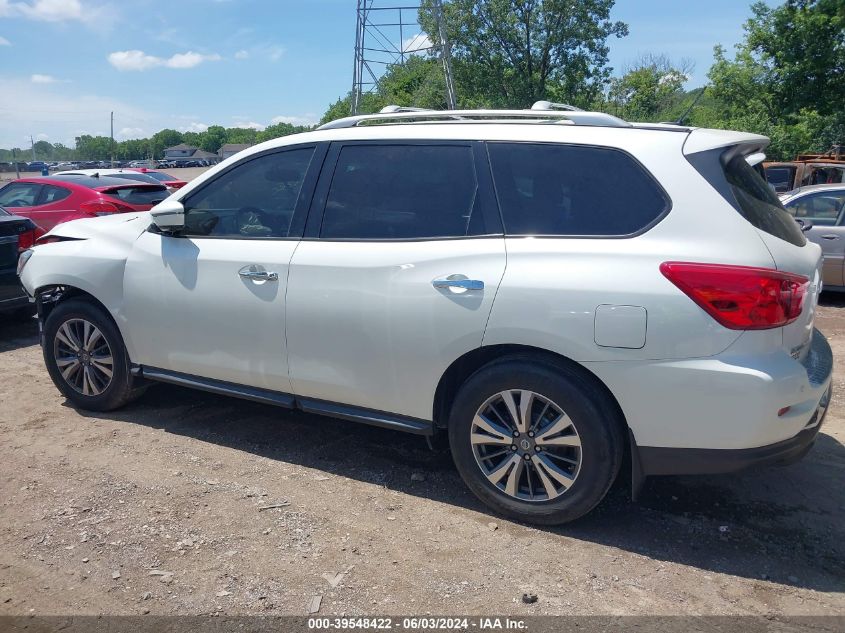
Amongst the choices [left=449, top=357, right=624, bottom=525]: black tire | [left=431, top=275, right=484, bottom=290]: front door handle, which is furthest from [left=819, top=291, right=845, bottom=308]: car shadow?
[left=431, top=275, right=484, bottom=290]: front door handle

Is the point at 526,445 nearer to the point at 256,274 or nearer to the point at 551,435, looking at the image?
the point at 551,435

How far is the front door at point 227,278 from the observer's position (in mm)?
A: 4082

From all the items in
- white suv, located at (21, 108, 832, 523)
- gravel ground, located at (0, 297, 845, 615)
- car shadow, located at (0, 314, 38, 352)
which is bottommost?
gravel ground, located at (0, 297, 845, 615)

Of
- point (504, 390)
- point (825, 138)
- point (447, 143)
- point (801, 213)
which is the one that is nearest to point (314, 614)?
point (504, 390)

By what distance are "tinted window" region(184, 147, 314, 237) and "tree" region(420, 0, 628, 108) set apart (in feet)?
63.1

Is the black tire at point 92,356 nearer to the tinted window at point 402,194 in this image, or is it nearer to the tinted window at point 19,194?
the tinted window at point 402,194

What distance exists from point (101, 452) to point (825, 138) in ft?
88.5

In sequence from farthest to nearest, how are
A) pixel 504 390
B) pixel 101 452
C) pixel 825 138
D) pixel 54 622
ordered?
pixel 825 138 → pixel 101 452 → pixel 504 390 → pixel 54 622

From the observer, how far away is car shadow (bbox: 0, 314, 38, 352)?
7.23m

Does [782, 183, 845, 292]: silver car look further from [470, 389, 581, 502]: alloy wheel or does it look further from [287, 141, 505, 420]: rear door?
[470, 389, 581, 502]: alloy wheel

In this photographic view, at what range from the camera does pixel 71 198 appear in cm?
1086

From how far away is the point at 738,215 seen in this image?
3137mm

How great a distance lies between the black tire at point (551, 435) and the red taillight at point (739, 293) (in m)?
0.62

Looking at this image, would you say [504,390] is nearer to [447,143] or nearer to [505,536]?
[505,536]
